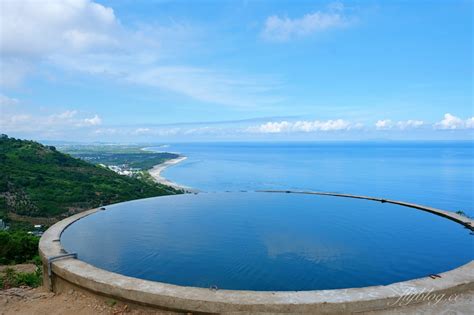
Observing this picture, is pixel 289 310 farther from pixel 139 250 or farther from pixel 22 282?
pixel 22 282

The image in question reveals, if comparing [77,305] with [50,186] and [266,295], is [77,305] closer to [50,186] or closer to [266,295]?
[266,295]

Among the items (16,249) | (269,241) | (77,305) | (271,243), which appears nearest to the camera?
(77,305)

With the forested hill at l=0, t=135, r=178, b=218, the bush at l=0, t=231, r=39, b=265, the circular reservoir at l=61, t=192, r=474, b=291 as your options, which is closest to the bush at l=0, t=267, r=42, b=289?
the circular reservoir at l=61, t=192, r=474, b=291

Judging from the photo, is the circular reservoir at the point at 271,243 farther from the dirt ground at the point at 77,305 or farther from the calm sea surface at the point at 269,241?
the dirt ground at the point at 77,305

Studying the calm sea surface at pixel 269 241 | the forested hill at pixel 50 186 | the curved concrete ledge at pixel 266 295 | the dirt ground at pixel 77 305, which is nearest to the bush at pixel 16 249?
the calm sea surface at pixel 269 241

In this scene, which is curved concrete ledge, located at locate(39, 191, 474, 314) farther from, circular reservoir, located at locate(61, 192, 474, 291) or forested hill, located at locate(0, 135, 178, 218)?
forested hill, located at locate(0, 135, 178, 218)

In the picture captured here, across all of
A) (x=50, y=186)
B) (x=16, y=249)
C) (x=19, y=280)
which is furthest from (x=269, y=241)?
(x=50, y=186)
